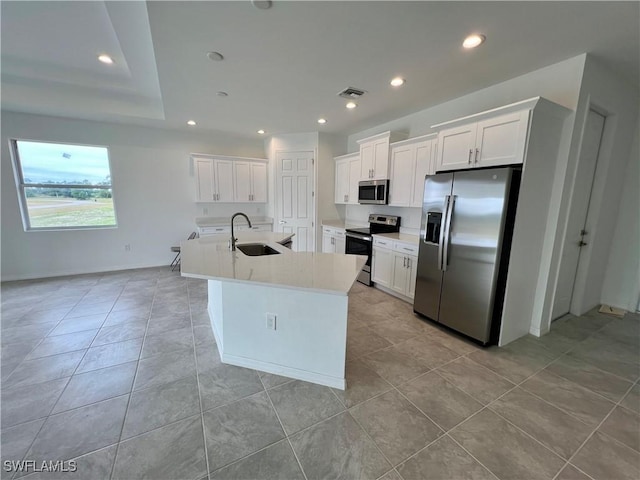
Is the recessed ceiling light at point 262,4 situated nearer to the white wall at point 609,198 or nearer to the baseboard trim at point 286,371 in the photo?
the baseboard trim at point 286,371

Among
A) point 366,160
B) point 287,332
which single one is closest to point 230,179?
point 366,160

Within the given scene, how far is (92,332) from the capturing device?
8.93 feet

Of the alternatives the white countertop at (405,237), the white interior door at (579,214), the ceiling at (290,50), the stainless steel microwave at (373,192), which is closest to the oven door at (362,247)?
the white countertop at (405,237)

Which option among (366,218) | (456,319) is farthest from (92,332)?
(366,218)

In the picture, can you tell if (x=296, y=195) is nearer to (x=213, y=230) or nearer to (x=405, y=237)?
(x=213, y=230)

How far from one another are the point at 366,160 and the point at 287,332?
330cm

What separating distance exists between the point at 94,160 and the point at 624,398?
24.5ft

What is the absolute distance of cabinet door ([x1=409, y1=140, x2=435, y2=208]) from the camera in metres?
3.39

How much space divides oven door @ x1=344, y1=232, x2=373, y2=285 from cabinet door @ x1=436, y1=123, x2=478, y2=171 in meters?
1.59

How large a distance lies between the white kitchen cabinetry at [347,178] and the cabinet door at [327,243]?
75cm

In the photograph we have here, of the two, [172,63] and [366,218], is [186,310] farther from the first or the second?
[366,218]

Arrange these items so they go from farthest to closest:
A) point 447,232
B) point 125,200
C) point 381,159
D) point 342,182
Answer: point 342,182, point 125,200, point 381,159, point 447,232

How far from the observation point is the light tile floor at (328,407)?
142 cm

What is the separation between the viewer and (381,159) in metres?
4.05
